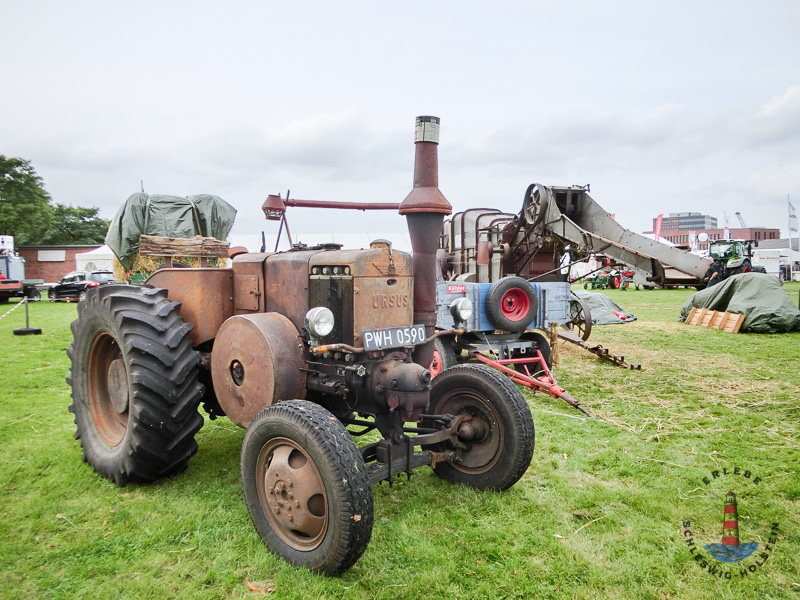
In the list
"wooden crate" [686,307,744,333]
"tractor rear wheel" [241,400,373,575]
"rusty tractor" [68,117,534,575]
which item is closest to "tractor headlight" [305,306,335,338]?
"rusty tractor" [68,117,534,575]

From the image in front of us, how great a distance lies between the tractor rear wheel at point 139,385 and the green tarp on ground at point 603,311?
39.7 feet

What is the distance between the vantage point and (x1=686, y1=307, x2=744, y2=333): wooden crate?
473 inches

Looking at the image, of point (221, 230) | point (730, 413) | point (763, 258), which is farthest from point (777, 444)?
point (763, 258)

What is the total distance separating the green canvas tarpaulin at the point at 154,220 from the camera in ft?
25.7

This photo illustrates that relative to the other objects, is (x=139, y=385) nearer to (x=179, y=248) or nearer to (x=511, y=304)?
(x=179, y=248)

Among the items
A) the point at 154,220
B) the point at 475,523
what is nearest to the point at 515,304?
the point at 475,523

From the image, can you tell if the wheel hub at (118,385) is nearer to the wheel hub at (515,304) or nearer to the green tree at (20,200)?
the wheel hub at (515,304)

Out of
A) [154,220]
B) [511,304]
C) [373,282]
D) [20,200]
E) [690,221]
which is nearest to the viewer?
[373,282]

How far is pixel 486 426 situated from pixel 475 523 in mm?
667

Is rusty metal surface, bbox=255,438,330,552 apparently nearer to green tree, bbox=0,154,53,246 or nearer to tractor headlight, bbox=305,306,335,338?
tractor headlight, bbox=305,306,335,338

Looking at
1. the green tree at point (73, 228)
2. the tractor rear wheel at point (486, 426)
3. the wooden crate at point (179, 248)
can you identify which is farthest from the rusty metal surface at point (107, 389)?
the green tree at point (73, 228)

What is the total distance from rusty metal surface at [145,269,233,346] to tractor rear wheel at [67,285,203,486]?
0.12m

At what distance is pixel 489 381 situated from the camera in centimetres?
353

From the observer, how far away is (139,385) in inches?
131
